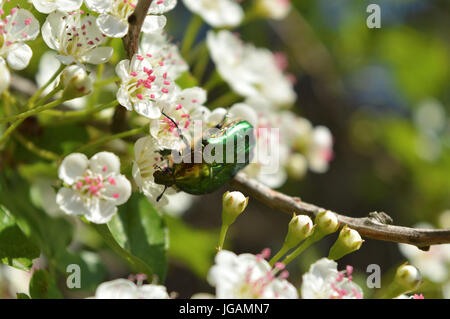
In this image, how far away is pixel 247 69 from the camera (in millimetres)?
2271

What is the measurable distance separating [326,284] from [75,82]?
2.59ft

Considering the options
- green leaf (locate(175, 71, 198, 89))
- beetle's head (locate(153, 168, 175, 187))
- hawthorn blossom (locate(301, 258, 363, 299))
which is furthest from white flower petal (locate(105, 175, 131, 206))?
green leaf (locate(175, 71, 198, 89))

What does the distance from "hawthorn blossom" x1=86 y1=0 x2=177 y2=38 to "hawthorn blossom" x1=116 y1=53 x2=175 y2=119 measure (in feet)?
0.25

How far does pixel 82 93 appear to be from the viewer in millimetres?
1343

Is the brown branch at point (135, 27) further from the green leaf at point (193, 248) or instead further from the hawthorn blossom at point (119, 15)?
the green leaf at point (193, 248)

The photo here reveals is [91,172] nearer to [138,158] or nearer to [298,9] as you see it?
[138,158]

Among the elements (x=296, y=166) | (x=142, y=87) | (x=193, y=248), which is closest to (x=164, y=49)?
(x=142, y=87)

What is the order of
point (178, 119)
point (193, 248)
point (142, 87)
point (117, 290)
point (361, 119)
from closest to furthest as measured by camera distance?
point (117, 290)
point (142, 87)
point (178, 119)
point (193, 248)
point (361, 119)

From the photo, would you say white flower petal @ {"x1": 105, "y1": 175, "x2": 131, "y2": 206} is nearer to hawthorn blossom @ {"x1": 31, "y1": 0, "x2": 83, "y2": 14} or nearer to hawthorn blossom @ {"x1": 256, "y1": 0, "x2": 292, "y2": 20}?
hawthorn blossom @ {"x1": 31, "y1": 0, "x2": 83, "y2": 14}

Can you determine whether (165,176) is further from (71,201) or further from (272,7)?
(272,7)

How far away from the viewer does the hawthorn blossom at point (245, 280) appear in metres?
1.20

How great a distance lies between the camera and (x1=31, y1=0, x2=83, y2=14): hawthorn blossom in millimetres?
1306

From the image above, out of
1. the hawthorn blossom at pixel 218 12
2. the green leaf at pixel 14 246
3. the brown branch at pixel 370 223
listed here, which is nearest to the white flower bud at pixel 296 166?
the hawthorn blossom at pixel 218 12

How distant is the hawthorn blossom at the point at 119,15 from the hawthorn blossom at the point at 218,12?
28.7 inches
